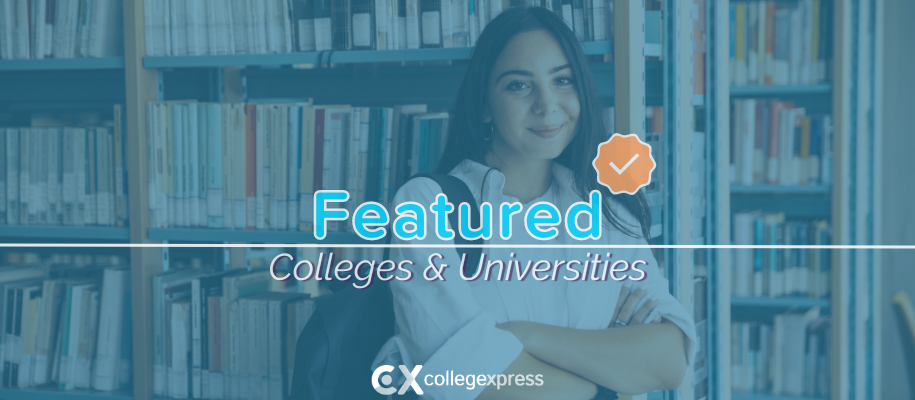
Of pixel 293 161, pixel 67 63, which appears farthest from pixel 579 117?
pixel 67 63

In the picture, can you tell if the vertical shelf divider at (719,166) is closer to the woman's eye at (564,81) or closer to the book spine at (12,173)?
the woman's eye at (564,81)

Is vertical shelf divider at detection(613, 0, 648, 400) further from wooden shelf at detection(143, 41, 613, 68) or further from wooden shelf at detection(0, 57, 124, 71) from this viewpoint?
wooden shelf at detection(0, 57, 124, 71)

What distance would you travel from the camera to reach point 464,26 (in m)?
1.52

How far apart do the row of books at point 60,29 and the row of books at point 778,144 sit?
220cm

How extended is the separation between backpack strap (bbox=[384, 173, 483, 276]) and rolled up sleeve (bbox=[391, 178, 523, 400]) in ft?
0.22

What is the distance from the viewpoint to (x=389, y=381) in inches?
53.4

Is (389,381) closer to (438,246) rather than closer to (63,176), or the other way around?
(438,246)

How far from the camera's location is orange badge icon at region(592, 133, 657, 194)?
1.42m

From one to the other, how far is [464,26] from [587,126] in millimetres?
355

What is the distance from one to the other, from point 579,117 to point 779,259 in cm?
175

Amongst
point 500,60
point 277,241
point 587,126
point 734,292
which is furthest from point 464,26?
point 734,292

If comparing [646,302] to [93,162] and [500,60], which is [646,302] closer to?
[500,60]

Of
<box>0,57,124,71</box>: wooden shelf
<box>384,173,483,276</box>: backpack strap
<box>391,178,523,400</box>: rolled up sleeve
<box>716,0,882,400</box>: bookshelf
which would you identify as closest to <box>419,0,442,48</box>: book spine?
<box>384,173,483,276</box>: backpack strap

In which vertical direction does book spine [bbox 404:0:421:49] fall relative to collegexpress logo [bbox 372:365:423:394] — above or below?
above
